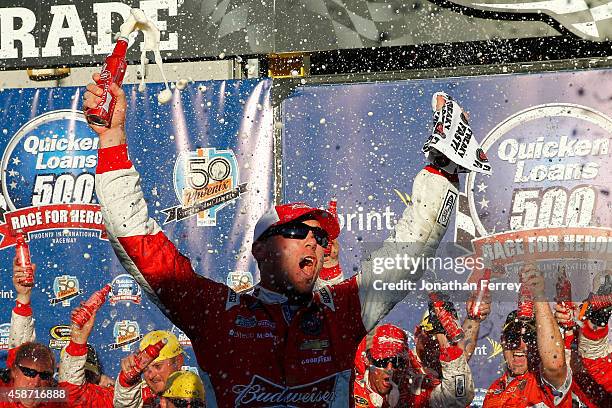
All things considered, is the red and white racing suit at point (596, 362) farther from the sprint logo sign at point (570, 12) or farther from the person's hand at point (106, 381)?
the person's hand at point (106, 381)

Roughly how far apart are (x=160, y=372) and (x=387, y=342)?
1.45m

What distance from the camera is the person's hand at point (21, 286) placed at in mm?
6191

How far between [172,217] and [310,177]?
3.13 ft

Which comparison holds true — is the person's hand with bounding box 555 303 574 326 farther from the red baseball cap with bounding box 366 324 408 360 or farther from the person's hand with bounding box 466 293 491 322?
the red baseball cap with bounding box 366 324 408 360

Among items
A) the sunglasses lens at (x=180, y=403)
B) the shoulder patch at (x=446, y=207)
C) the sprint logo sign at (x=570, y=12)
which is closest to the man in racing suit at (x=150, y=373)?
the sunglasses lens at (x=180, y=403)

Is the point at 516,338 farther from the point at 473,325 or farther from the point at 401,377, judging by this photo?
the point at 401,377

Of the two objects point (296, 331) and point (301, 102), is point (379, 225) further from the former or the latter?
point (296, 331)

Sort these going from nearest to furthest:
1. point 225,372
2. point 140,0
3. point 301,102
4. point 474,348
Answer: point 225,372, point 474,348, point 301,102, point 140,0

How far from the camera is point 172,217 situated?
606 centimetres

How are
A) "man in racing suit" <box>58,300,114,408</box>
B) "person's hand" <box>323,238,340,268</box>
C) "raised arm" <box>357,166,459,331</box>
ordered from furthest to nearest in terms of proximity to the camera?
"man in racing suit" <box>58,300,114,408</box> → "person's hand" <box>323,238,340,268</box> → "raised arm" <box>357,166,459,331</box>

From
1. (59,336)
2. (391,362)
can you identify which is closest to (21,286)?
(59,336)

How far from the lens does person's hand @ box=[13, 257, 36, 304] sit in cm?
619

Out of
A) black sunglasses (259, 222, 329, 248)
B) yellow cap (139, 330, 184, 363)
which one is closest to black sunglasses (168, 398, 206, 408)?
yellow cap (139, 330, 184, 363)

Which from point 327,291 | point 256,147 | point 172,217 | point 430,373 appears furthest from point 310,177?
point 327,291
